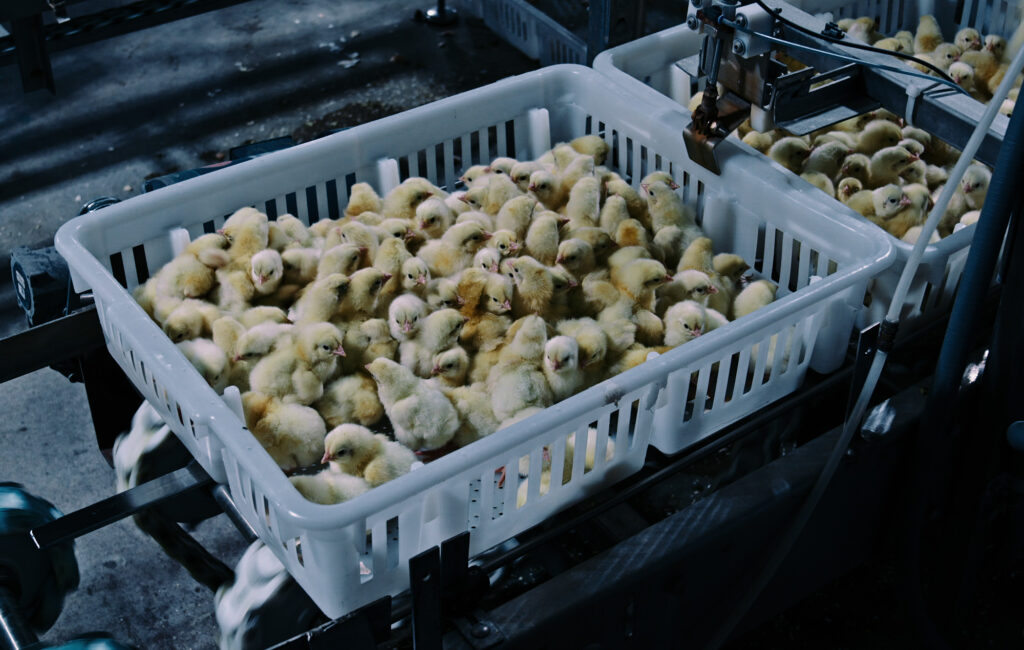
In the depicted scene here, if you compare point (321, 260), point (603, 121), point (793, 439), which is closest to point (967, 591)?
point (793, 439)

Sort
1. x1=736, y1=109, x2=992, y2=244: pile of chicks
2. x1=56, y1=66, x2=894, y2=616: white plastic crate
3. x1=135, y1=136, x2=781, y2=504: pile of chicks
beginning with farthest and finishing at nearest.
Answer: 1. x1=736, y1=109, x2=992, y2=244: pile of chicks
2. x1=135, y1=136, x2=781, y2=504: pile of chicks
3. x1=56, y1=66, x2=894, y2=616: white plastic crate

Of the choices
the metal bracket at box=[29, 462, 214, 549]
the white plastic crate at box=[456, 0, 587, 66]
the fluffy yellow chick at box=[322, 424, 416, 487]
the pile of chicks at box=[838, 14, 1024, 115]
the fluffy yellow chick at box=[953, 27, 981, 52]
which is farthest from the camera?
the white plastic crate at box=[456, 0, 587, 66]

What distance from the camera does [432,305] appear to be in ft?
6.44

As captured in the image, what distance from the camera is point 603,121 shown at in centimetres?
234

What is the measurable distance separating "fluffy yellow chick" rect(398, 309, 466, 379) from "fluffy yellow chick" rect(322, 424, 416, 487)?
0.22 m

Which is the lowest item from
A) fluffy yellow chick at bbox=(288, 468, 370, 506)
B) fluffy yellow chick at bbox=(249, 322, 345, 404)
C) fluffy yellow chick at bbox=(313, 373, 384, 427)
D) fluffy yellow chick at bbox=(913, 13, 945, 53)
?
fluffy yellow chick at bbox=(313, 373, 384, 427)

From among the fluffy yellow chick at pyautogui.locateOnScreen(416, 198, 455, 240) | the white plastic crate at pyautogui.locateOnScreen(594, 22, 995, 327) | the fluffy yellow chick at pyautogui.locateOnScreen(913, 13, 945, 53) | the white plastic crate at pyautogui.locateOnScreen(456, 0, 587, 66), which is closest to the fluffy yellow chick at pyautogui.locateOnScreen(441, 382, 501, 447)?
the fluffy yellow chick at pyautogui.locateOnScreen(416, 198, 455, 240)

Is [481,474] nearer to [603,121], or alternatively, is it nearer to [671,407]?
[671,407]

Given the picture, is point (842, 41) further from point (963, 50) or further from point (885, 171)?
point (963, 50)

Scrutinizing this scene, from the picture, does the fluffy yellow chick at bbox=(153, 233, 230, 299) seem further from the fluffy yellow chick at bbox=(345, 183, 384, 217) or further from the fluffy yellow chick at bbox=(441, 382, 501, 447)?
the fluffy yellow chick at bbox=(441, 382, 501, 447)

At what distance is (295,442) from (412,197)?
641 millimetres

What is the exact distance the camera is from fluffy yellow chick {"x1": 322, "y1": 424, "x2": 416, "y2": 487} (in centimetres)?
163

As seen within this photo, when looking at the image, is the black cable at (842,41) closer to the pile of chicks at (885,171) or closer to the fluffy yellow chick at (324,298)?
the pile of chicks at (885,171)

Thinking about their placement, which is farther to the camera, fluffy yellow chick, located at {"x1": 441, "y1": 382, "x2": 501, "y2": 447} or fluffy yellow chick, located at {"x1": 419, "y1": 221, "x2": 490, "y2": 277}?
fluffy yellow chick, located at {"x1": 419, "y1": 221, "x2": 490, "y2": 277}
